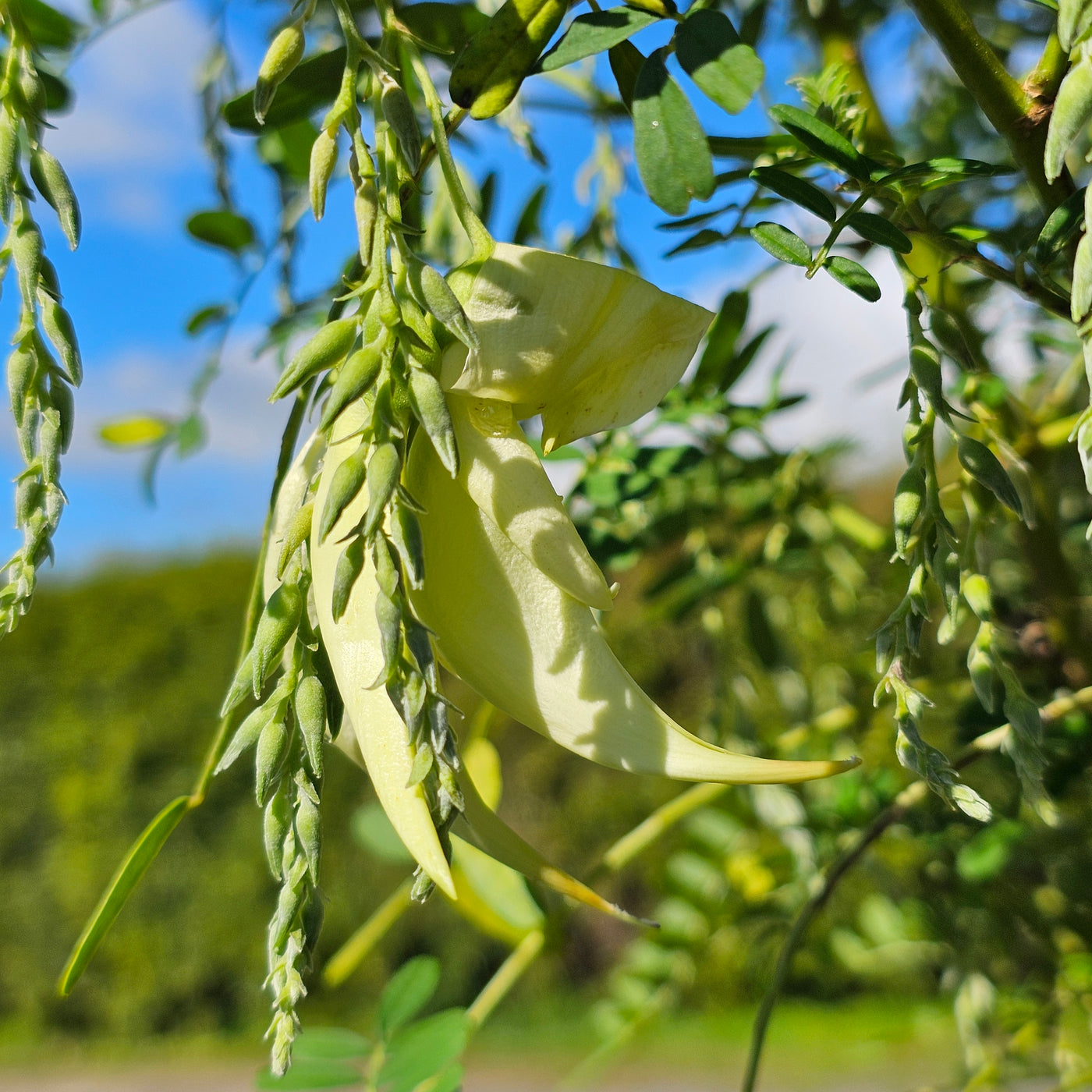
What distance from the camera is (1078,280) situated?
0.31 meters

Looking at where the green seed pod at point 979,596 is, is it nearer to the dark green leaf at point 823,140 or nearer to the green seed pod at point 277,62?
the dark green leaf at point 823,140

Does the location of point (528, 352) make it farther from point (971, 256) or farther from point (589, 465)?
point (589, 465)

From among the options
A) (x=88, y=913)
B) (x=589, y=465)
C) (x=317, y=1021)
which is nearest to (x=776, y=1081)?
(x=317, y=1021)

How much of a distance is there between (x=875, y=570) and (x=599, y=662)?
85 centimetres

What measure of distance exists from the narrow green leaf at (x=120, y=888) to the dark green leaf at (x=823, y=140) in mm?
369

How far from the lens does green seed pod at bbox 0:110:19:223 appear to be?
1.22ft

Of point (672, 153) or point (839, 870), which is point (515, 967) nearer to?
point (839, 870)

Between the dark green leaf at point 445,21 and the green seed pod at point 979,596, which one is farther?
the dark green leaf at point 445,21

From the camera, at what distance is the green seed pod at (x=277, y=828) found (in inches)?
13.3

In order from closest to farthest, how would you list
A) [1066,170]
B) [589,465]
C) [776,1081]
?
[1066,170], [589,465], [776,1081]

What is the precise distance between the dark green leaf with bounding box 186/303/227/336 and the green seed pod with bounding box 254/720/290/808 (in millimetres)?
655

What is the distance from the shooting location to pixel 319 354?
1.07 feet

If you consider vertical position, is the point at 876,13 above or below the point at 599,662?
above

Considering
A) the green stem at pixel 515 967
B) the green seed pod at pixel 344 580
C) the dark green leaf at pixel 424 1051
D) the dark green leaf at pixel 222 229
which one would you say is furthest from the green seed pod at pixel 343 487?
the dark green leaf at pixel 222 229
